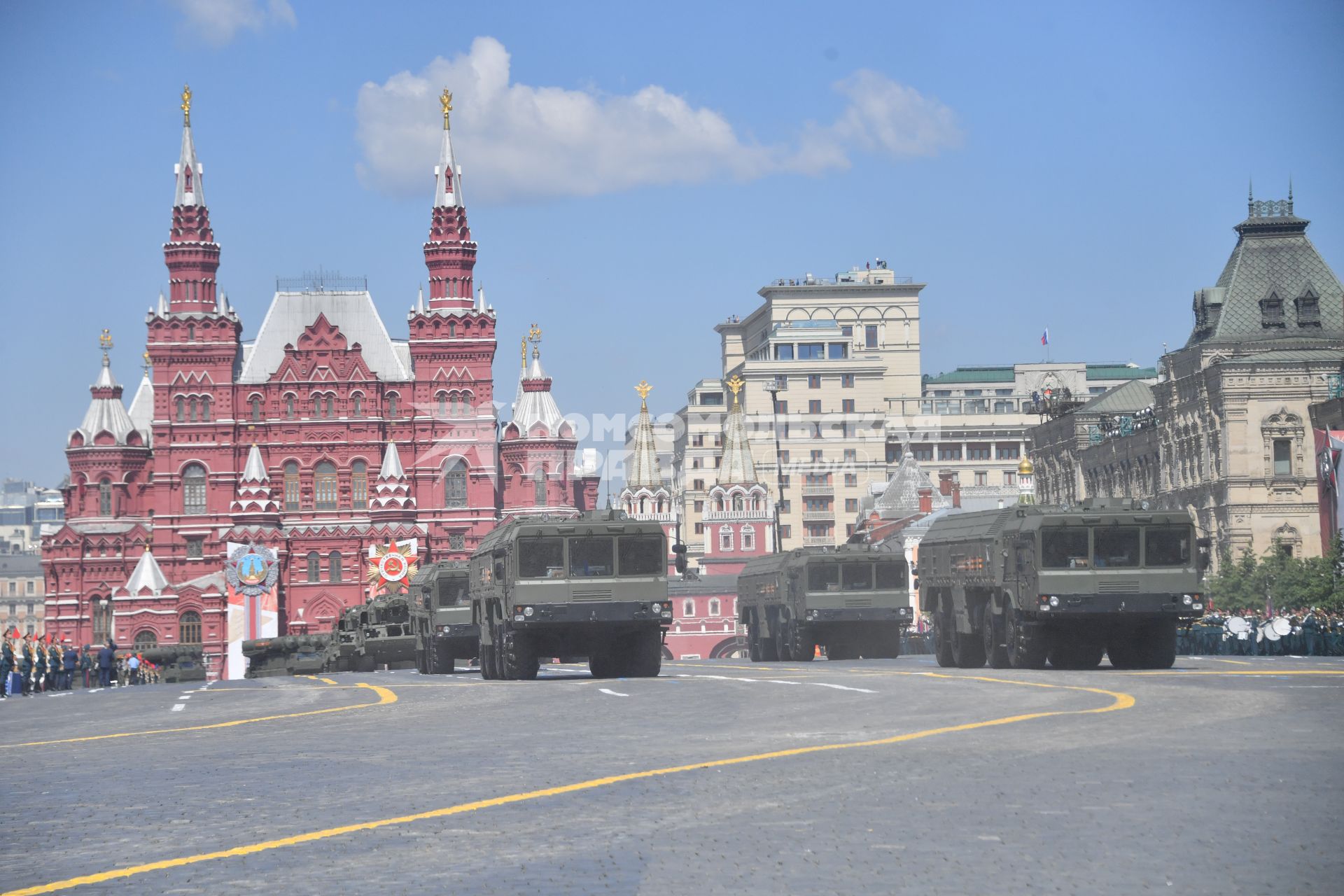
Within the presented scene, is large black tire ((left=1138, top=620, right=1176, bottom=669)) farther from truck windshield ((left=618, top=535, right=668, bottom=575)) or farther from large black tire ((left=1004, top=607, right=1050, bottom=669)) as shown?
truck windshield ((left=618, top=535, right=668, bottom=575))

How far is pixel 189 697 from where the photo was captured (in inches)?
1499

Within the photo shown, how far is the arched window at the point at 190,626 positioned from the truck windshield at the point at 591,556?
281ft

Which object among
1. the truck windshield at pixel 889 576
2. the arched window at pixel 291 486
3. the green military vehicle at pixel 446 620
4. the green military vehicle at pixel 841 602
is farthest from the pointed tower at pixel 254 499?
the truck windshield at pixel 889 576

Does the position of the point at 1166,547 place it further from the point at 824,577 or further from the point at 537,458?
the point at 537,458

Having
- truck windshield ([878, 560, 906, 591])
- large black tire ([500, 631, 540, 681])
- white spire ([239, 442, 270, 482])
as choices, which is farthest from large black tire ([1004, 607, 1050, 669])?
white spire ([239, 442, 270, 482])

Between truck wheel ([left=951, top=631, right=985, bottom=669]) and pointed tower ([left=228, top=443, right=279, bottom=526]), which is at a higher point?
pointed tower ([left=228, top=443, right=279, bottom=526])

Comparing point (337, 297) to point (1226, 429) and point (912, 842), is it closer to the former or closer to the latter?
point (1226, 429)

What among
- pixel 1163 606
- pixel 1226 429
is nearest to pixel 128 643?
pixel 1226 429

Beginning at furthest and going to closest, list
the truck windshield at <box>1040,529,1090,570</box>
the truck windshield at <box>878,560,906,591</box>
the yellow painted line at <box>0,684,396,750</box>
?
the truck windshield at <box>878,560,906,591</box> → the truck windshield at <box>1040,529,1090,570</box> → the yellow painted line at <box>0,684,396,750</box>

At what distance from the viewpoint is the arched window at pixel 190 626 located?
4624 inches

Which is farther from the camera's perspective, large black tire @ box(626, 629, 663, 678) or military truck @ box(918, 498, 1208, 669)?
large black tire @ box(626, 629, 663, 678)

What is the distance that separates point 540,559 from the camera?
36594mm

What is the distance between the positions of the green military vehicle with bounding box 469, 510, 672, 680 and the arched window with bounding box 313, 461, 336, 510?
87.7 metres

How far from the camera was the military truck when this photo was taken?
33.2m
